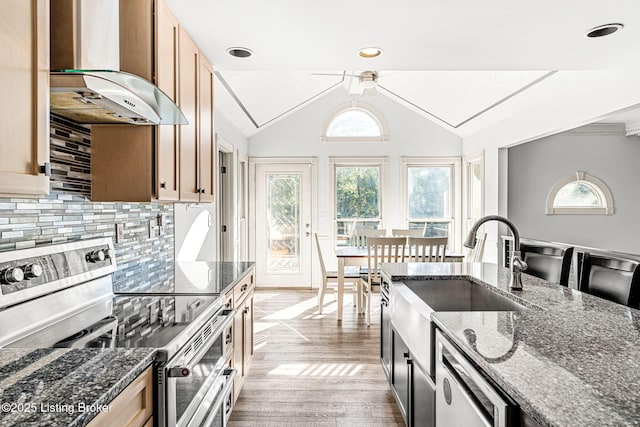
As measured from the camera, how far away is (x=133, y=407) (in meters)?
1.06

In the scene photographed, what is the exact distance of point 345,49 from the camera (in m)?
Answer: 2.59

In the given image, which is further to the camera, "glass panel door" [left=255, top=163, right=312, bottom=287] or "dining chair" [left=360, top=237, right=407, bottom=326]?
"glass panel door" [left=255, top=163, right=312, bottom=287]

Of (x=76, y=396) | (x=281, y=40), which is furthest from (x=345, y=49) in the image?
(x=76, y=396)

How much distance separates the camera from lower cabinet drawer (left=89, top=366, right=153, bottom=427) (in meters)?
0.92

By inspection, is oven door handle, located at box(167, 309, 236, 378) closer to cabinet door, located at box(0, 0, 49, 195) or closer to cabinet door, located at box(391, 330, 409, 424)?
cabinet door, located at box(0, 0, 49, 195)

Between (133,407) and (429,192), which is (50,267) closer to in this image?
(133,407)

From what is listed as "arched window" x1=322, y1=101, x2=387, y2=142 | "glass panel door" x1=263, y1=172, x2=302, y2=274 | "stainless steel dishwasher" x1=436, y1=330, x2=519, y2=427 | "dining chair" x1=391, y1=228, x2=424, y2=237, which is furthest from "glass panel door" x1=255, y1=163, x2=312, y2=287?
"stainless steel dishwasher" x1=436, y1=330, x2=519, y2=427

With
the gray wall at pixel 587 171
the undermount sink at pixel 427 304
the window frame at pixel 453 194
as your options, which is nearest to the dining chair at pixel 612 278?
the undermount sink at pixel 427 304

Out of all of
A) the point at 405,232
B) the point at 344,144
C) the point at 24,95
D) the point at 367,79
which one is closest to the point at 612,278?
the point at 24,95

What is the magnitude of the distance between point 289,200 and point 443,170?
2459 mm

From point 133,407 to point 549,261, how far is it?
8.48ft

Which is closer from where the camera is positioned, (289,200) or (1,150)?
(1,150)

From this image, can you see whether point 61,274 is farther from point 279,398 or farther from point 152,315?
point 279,398

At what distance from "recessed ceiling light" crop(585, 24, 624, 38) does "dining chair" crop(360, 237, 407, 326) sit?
239 centimetres
